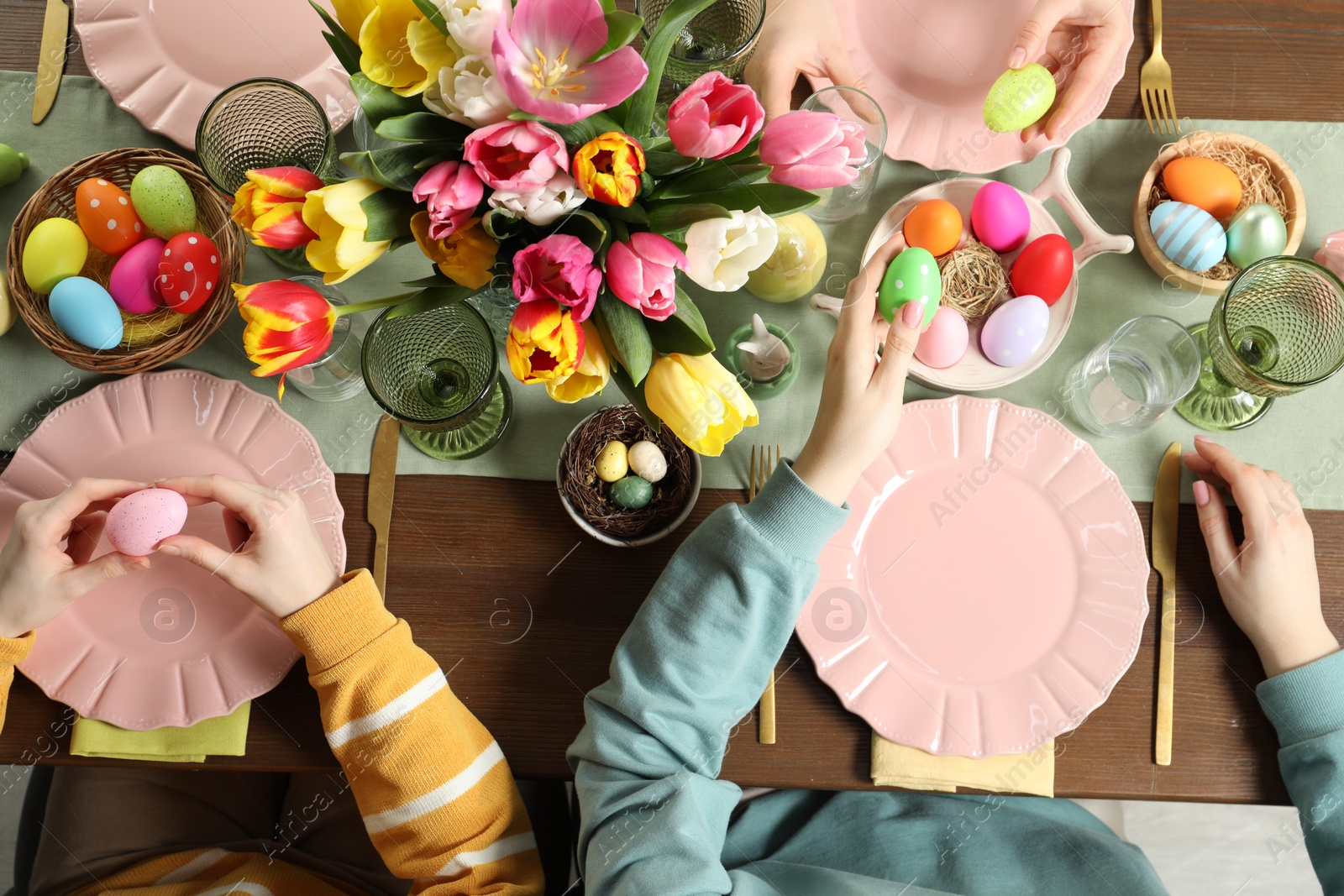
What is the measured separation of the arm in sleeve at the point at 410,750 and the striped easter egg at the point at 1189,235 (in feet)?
2.51

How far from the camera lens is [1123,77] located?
33.2 inches

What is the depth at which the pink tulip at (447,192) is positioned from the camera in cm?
44

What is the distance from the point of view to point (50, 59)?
0.84m

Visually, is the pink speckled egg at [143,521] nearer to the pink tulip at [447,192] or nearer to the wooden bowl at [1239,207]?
the pink tulip at [447,192]

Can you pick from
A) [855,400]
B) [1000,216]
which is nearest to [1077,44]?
[1000,216]

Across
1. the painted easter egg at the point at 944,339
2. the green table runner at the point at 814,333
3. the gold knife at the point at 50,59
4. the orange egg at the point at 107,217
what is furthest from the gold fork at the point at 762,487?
the gold knife at the point at 50,59

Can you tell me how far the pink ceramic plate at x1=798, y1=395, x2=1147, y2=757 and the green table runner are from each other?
0.15 ft

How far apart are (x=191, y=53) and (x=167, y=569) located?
0.51m

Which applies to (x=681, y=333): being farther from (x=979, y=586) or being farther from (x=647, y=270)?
(x=979, y=586)

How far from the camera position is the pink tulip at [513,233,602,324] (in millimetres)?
442

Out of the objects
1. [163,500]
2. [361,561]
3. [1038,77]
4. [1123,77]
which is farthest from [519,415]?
[1123,77]

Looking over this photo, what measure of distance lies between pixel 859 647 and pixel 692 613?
0.54ft

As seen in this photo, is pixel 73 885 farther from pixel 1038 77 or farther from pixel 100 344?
pixel 1038 77

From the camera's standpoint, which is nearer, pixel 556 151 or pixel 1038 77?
pixel 556 151
